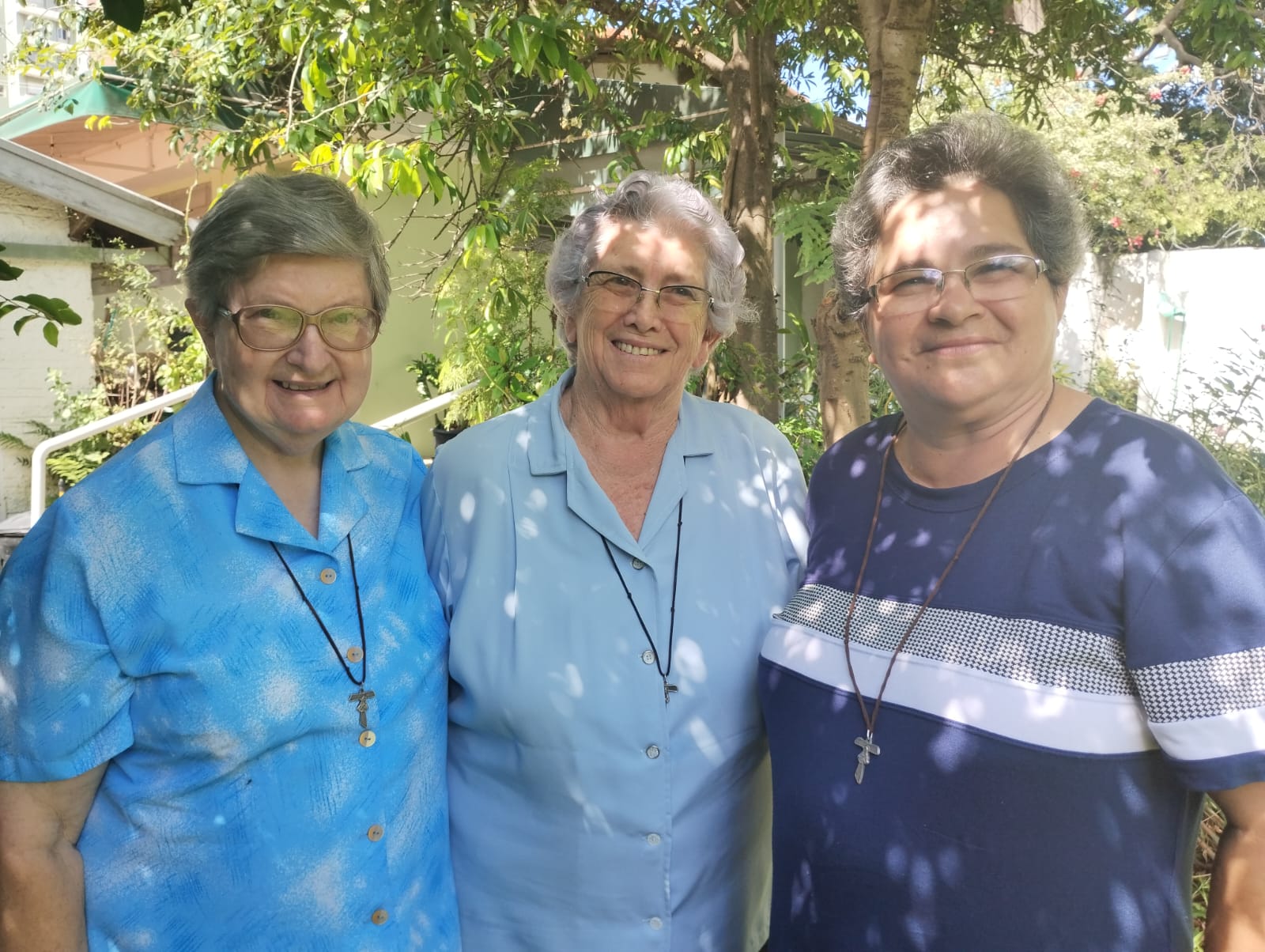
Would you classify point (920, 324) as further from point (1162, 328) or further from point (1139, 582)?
point (1162, 328)

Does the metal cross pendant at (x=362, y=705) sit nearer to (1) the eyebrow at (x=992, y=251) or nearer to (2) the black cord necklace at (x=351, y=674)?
(2) the black cord necklace at (x=351, y=674)

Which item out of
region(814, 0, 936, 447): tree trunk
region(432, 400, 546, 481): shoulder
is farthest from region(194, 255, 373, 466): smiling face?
region(814, 0, 936, 447): tree trunk

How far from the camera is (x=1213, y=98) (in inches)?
595

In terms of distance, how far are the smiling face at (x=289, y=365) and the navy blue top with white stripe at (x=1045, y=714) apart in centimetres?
119

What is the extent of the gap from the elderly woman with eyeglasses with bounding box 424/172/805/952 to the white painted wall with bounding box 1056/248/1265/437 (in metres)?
9.60

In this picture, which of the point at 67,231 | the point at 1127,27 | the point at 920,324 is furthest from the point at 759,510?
the point at 67,231

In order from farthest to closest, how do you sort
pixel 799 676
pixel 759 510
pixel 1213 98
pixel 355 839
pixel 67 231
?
pixel 1213 98 < pixel 67 231 < pixel 759 510 < pixel 799 676 < pixel 355 839

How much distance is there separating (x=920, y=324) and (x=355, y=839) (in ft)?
5.11

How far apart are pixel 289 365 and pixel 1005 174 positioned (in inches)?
59.6

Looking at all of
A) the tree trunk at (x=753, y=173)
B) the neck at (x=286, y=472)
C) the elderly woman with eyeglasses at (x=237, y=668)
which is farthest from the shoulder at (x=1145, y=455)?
the tree trunk at (x=753, y=173)

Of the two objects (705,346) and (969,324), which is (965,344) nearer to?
(969,324)

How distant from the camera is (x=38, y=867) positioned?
1.81 meters

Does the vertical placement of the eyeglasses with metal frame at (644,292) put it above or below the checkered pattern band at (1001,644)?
above

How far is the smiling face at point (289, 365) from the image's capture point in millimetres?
2039
